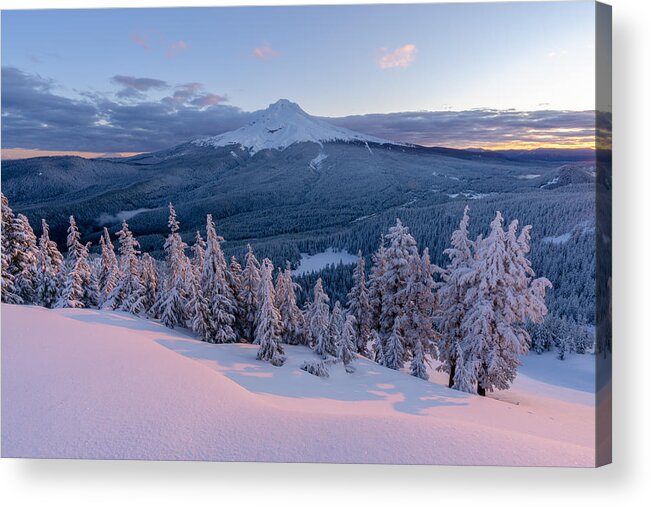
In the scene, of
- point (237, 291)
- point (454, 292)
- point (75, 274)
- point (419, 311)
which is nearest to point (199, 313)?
point (237, 291)

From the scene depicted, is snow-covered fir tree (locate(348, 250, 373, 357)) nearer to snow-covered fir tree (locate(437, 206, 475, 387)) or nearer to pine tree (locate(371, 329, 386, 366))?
pine tree (locate(371, 329, 386, 366))

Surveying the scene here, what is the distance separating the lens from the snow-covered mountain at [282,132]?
312 inches

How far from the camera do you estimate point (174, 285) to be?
979cm

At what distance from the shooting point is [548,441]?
6.38m

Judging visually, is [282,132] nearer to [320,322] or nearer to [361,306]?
[320,322]

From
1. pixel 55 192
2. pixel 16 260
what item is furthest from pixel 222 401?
pixel 55 192

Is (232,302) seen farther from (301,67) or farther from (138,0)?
(138,0)

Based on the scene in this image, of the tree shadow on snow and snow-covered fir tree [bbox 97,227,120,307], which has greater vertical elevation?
snow-covered fir tree [bbox 97,227,120,307]

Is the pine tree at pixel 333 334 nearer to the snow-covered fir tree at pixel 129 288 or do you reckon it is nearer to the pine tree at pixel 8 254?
the snow-covered fir tree at pixel 129 288

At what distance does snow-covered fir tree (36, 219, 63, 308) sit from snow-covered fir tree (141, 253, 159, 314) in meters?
1.90

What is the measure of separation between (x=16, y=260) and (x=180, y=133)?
181 inches

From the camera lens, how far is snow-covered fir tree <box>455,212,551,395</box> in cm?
784

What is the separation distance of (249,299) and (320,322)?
2288 mm

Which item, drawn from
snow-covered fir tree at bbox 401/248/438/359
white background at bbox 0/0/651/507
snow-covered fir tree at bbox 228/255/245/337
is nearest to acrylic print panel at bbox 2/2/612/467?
snow-covered fir tree at bbox 228/255/245/337
